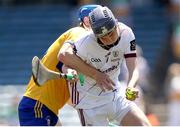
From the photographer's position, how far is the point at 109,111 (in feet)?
33.4

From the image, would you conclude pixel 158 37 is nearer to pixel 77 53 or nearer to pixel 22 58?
pixel 22 58

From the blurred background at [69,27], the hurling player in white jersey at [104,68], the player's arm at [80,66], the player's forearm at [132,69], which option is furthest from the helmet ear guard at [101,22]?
the blurred background at [69,27]

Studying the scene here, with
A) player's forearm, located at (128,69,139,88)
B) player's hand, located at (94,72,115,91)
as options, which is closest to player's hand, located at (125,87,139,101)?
player's forearm, located at (128,69,139,88)

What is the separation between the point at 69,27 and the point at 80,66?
12.5m

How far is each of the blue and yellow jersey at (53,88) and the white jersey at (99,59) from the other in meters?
0.22

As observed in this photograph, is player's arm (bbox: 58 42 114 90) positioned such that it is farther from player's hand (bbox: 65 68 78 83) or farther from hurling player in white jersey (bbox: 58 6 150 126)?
player's hand (bbox: 65 68 78 83)

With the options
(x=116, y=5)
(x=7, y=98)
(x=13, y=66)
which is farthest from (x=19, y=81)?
(x=7, y=98)

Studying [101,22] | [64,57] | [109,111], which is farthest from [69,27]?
[101,22]

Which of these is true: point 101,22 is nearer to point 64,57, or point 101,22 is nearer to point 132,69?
point 64,57

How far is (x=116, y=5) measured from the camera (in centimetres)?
2144

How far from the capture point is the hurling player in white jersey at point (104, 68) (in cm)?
962

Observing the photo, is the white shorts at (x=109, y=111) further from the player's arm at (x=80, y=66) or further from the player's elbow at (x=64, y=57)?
the player's elbow at (x=64, y=57)

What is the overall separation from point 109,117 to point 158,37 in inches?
489

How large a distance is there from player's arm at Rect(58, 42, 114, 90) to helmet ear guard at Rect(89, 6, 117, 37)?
0.38m
